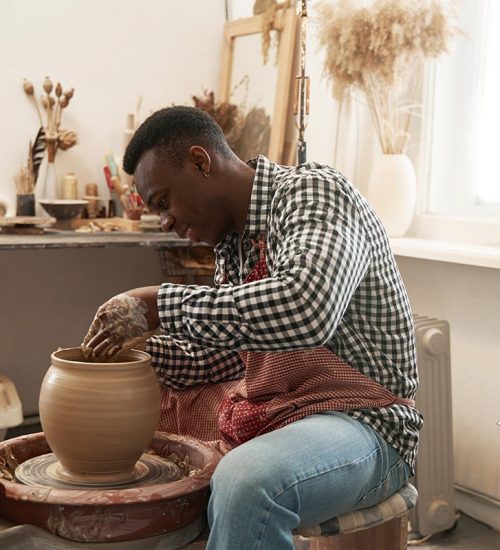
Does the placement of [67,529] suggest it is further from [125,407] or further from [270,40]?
[270,40]

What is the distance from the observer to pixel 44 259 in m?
3.30

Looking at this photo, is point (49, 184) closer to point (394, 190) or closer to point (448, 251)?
point (394, 190)

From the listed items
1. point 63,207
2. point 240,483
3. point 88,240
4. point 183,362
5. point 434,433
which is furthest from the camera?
point 63,207

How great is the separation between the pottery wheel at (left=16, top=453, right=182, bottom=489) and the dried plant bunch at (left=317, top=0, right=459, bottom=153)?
1549 mm

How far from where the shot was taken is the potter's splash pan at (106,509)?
1.44 meters

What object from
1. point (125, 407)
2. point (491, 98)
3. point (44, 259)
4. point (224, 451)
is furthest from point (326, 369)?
point (44, 259)

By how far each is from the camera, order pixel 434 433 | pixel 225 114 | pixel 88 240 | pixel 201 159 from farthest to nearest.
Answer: pixel 225 114 → pixel 88 240 → pixel 434 433 → pixel 201 159

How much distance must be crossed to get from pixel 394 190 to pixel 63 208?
1.25 m

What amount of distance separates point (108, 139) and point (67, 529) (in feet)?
7.24

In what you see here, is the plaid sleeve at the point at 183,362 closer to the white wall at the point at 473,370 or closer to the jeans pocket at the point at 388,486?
the jeans pocket at the point at 388,486

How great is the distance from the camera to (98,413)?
→ 160 cm

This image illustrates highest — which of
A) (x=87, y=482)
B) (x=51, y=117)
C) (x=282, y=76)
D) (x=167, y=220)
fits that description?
(x=282, y=76)

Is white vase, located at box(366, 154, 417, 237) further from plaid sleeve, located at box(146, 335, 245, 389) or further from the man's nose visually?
the man's nose

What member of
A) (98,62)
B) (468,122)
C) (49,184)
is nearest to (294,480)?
(468,122)
